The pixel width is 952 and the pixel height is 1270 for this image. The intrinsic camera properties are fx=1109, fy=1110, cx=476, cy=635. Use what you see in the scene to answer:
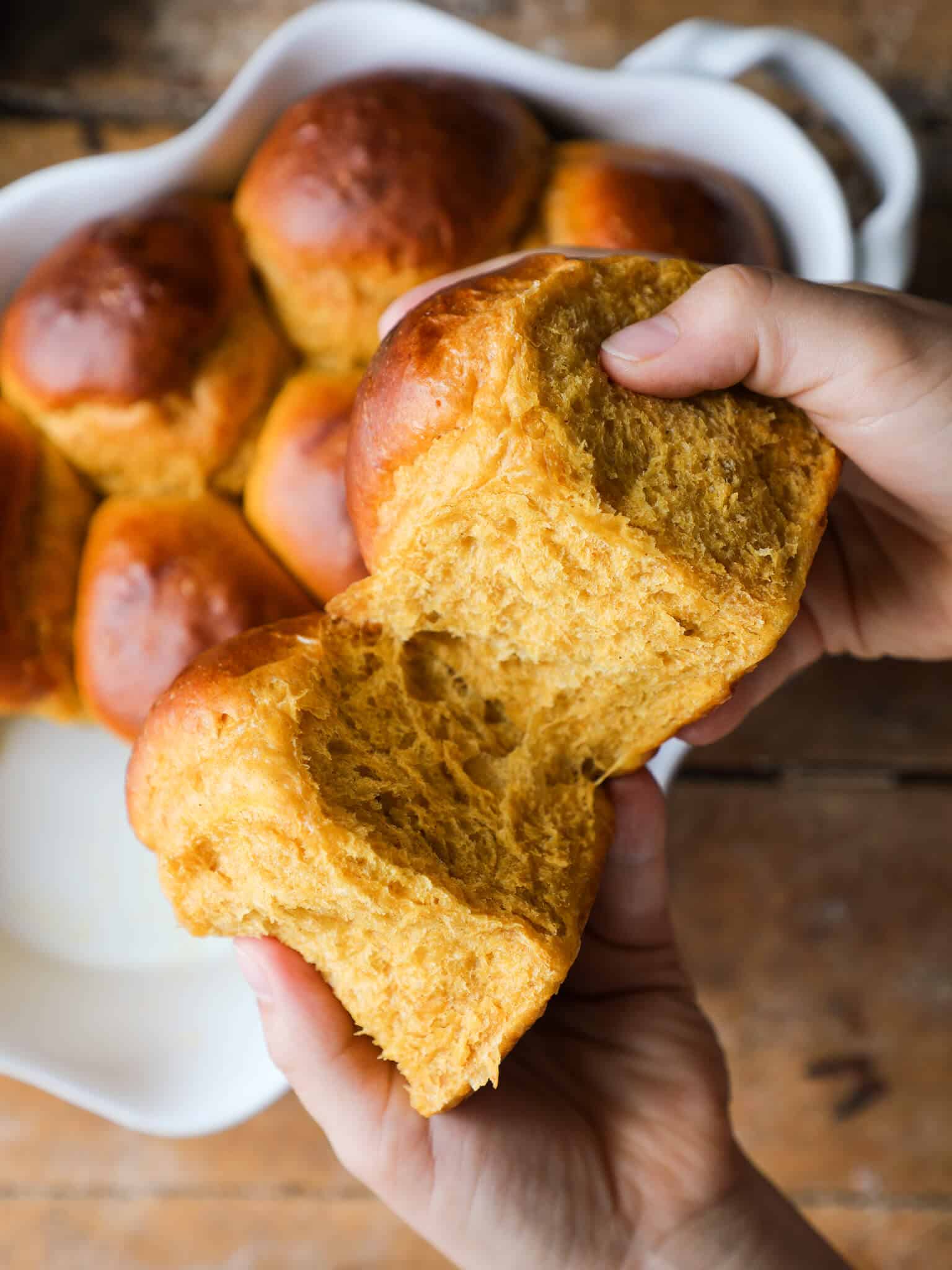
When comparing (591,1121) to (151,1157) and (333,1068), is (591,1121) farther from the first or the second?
(151,1157)

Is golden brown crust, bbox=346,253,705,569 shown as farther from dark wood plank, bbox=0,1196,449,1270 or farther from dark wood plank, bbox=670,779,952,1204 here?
dark wood plank, bbox=0,1196,449,1270

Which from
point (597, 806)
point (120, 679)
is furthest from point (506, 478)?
point (120, 679)

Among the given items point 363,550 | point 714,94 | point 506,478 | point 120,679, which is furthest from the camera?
point 714,94

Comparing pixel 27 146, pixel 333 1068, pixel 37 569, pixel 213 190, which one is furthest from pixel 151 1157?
pixel 27 146

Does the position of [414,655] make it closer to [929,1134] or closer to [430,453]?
[430,453]

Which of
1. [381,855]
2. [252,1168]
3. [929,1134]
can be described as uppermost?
[381,855]

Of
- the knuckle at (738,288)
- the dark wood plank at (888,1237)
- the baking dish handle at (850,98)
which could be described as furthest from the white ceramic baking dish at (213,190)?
the dark wood plank at (888,1237)

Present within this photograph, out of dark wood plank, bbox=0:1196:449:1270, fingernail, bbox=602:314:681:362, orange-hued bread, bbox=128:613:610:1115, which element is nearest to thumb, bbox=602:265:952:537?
fingernail, bbox=602:314:681:362

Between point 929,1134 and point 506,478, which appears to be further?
point 929,1134
